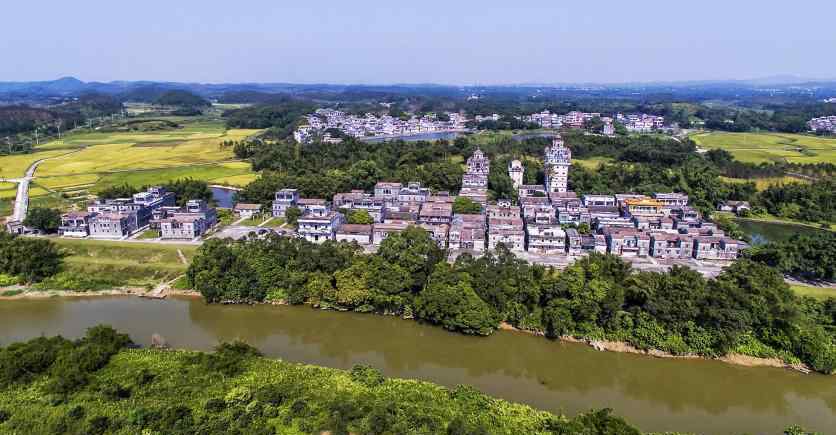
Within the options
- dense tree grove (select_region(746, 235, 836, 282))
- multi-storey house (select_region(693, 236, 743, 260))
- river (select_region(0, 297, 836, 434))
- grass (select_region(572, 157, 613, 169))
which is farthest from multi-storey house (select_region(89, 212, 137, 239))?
grass (select_region(572, 157, 613, 169))

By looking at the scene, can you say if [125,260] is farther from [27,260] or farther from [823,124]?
[823,124]

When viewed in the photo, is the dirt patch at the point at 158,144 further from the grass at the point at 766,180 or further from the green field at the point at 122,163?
the grass at the point at 766,180

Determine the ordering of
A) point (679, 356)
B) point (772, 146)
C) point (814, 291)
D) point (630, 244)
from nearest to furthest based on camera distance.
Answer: point (679, 356) < point (814, 291) < point (630, 244) < point (772, 146)

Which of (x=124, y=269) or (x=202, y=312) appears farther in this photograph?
(x=124, y=269)

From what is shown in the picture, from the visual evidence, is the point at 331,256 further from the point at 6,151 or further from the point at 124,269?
the point at 6,151

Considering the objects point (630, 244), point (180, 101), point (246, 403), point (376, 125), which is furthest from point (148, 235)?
point (180, 101)

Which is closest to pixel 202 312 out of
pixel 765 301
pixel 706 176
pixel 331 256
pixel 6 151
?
pixel 331 256

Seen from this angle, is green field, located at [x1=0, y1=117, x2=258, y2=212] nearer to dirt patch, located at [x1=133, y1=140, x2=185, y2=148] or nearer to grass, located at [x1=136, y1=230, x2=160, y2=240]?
dirt patch, located at [x1=133, y1=140, x2=185, y2=148]
